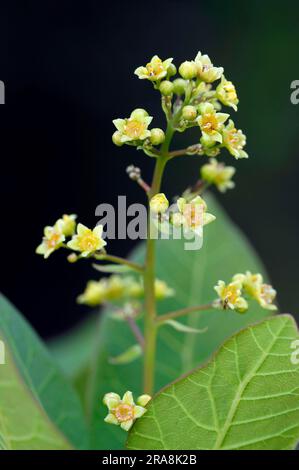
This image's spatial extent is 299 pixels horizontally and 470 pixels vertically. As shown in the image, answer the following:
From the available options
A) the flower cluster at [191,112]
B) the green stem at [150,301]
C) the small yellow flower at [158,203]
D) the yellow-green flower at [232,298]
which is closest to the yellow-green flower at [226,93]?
the flower cluster at [191,112]

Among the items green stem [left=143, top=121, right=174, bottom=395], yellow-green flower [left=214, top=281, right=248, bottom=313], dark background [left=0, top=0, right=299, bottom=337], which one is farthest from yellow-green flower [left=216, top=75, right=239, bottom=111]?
dark background [left=0, top=0, right=299, bottom=337]

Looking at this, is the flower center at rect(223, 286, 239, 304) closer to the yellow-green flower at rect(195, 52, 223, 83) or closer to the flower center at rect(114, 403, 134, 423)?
the flower center at rect(114, 403, 134, 423)

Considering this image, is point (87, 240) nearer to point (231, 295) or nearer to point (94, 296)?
point (231, 295)

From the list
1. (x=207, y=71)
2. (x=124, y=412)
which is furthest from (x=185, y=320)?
(x=207, y=71)

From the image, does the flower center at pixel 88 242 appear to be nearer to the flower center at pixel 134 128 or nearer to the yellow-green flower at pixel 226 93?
the flower center at pixel 134 128

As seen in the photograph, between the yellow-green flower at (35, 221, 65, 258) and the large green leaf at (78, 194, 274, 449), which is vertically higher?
the yellow-green flower at (35, 221, 65, 258)

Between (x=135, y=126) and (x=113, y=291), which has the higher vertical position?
(x=135, y=126)

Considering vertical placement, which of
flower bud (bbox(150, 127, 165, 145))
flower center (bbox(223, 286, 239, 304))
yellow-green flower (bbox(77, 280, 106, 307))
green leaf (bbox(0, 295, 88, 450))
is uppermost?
flower bud (bbox(150, 127, 165, 145))
